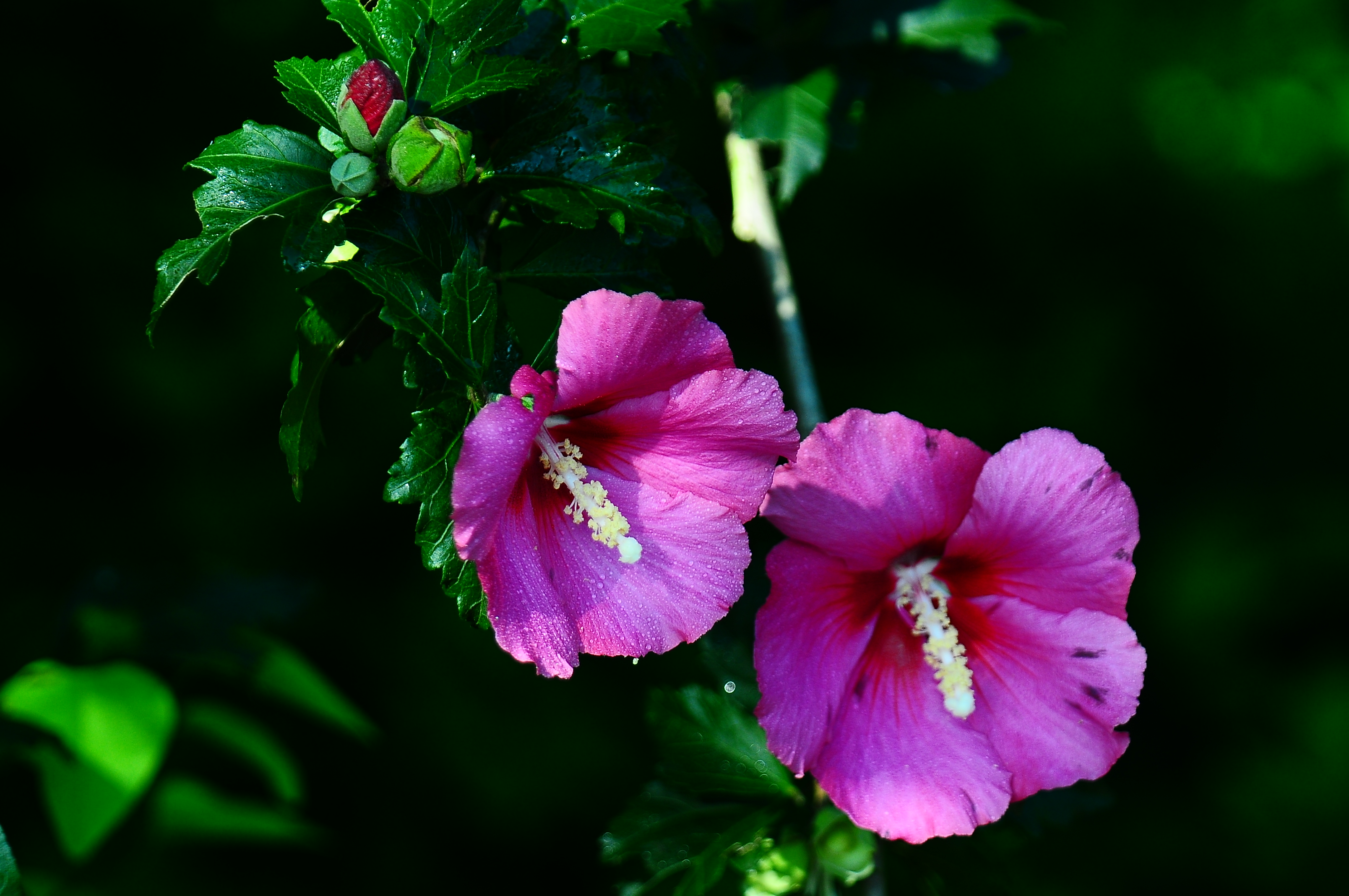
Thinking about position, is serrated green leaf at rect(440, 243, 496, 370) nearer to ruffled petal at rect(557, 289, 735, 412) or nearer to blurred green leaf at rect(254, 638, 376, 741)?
ruffled petal at rect(557, 289, 735, 412)

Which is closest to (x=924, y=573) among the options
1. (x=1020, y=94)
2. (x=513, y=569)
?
(x=513, y=569)

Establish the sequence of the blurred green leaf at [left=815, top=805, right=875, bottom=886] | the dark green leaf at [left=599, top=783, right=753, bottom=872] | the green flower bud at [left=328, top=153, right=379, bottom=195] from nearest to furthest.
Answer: the green flower bud at [left=328, top=153, right=379, bottom=195], the blurred green leaf at [left=815, top=805, right=875, bottom=886], the dark green leaf at [left=599, top=783, right=753, bottom=872]

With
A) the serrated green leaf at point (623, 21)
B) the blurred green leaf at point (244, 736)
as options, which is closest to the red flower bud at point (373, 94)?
the serrated green leaf at point (623, 21)

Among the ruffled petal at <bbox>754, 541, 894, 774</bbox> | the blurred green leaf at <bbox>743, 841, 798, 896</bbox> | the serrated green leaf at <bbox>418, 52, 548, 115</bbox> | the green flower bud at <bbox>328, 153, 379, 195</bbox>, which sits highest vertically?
the serrated green leaf at <bbox>418, 52, 548, 115</bbox>

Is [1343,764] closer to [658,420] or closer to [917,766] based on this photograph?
[917,766]

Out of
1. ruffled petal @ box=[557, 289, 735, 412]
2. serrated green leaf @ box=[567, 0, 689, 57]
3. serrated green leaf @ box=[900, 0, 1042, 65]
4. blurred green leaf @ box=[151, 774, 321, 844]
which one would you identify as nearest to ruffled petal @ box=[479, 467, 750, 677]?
ruffled petal @ box=[557, 289, 735, 412]

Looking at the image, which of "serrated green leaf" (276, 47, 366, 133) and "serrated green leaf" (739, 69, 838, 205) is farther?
"serrated green leaf" (739, 69, 838, 205)

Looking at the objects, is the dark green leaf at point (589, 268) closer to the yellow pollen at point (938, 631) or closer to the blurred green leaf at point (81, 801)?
the yellow pollen at point (938, 631)
